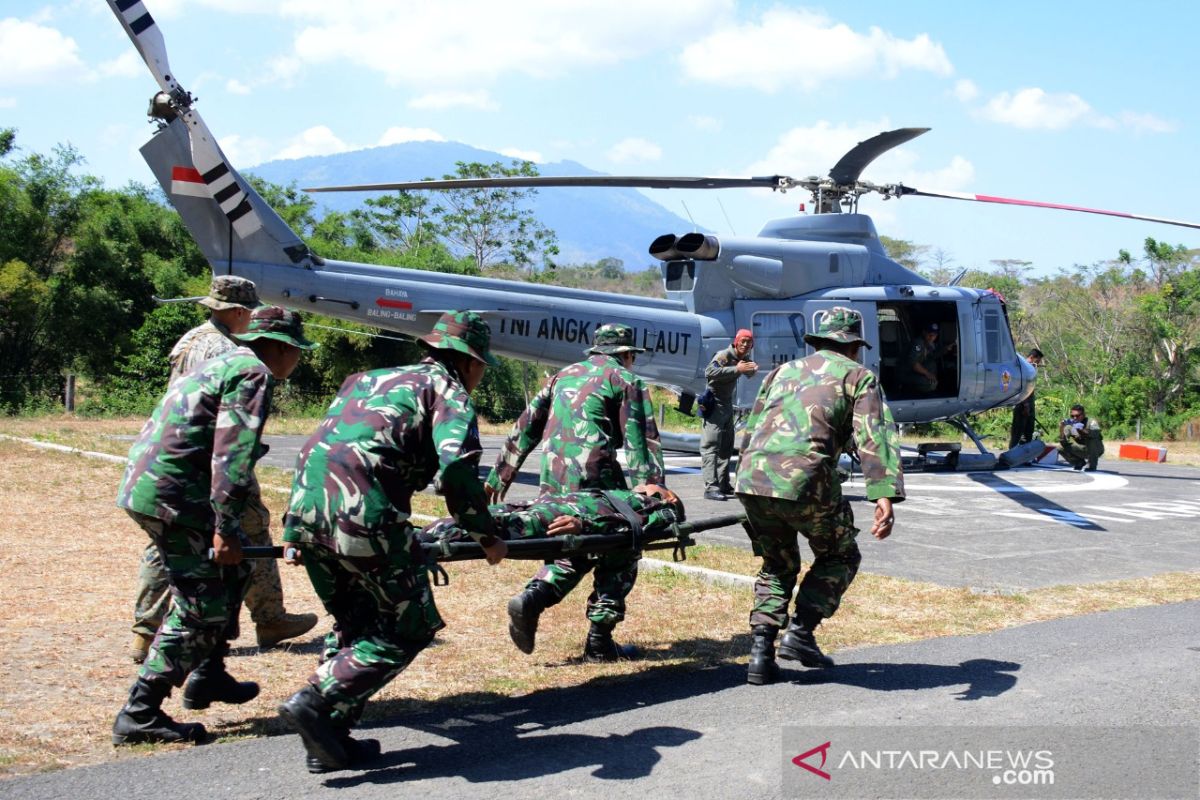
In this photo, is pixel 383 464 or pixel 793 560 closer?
pixel 383 464

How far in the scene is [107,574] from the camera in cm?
771

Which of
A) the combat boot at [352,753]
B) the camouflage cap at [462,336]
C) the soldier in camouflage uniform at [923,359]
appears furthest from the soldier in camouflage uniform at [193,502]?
the soldier in camouflage uniform at [923,359]

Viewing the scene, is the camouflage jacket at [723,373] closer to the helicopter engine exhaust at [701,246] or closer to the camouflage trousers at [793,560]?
the helicopter engine exhaust at [701,246]

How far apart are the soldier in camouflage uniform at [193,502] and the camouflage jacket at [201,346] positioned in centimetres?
103

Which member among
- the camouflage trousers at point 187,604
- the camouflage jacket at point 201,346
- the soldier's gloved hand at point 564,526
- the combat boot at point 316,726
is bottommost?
the combat boot at point 316,726

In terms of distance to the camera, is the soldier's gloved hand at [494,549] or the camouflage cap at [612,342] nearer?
the soldier's gloved hand at [494,549]

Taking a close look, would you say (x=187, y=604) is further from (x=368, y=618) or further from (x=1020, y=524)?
(x=1020, y=524)

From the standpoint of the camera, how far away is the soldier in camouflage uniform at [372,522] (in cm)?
415

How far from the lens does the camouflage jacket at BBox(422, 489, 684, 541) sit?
518cm

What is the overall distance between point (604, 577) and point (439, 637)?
1012 mm

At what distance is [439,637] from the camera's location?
6227 millimetres

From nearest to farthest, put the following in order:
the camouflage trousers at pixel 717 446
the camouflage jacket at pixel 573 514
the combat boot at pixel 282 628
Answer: the camouflage jacket at pixel 573 514, the combat boot at pixel 282 628, the camouflage trousers at pixel 717 446

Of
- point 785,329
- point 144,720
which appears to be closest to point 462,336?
point 144,720

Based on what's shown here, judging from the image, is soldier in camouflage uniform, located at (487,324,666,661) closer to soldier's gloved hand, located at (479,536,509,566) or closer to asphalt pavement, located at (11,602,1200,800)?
asphalt pavement, located at (11,602,1200,800)
